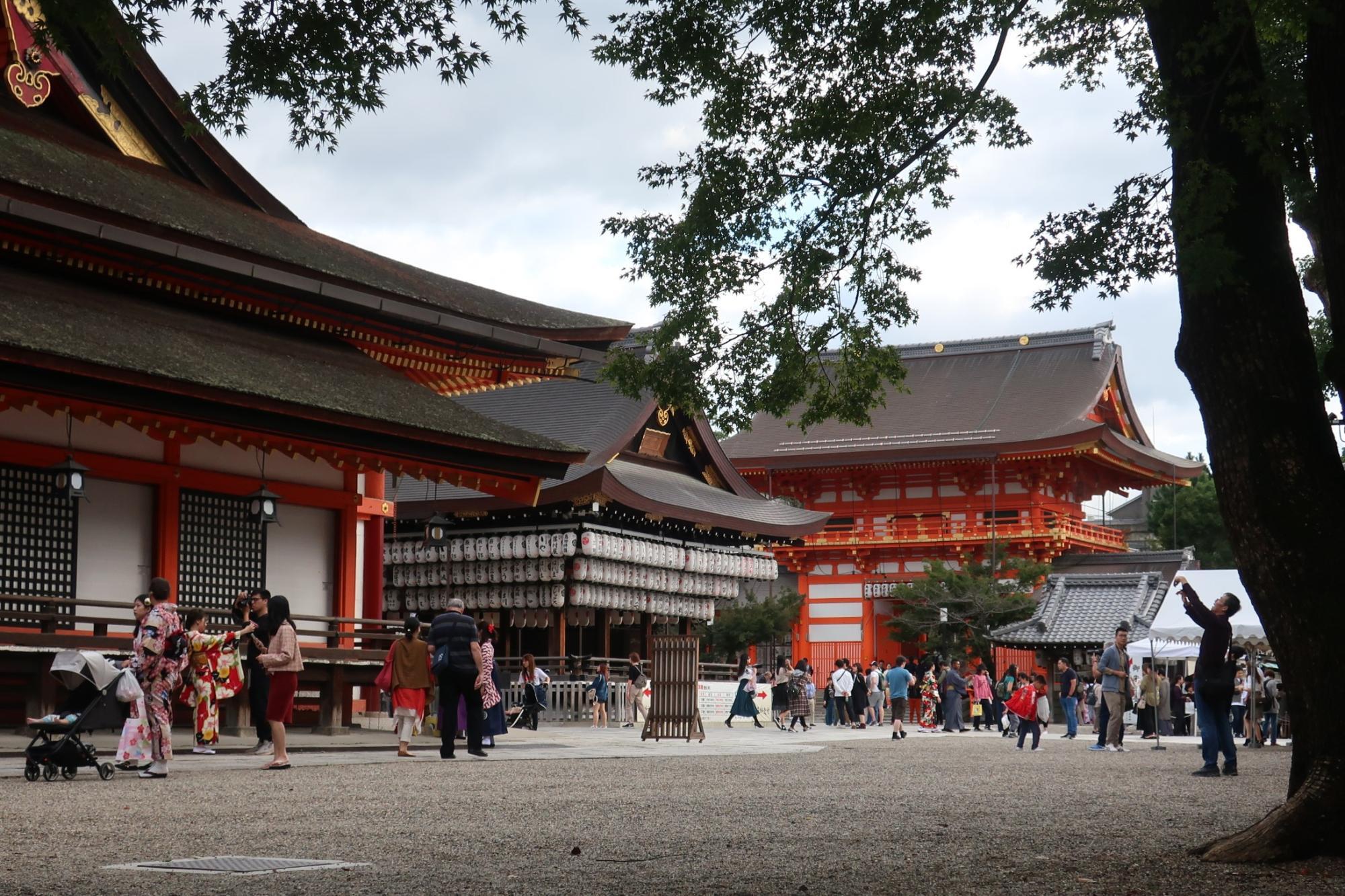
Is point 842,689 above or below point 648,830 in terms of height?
below

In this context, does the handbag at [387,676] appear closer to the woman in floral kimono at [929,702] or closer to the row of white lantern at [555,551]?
the row of white lantern at [555,551]

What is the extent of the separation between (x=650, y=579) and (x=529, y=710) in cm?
733

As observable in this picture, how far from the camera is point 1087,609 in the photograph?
103ft

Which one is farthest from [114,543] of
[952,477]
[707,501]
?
[952,477]

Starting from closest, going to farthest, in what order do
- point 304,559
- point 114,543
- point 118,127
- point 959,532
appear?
point 114,543 → point 118,127 → point 304,559 → point 959,532

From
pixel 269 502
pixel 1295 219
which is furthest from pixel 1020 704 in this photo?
pixel 1295 219

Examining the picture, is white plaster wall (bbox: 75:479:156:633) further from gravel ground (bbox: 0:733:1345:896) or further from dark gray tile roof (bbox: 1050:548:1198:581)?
dark gray tile roof (bbox: 1050:548:1198:581)

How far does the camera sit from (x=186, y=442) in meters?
18.3

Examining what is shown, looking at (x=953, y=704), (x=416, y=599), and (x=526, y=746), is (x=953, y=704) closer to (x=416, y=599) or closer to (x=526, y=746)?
(x=416, y=599)

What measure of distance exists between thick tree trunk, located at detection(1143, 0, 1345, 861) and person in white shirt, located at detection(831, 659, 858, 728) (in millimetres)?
26784

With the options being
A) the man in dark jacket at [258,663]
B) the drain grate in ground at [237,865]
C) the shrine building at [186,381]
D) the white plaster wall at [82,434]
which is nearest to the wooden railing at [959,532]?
the shrine building at [186,381]

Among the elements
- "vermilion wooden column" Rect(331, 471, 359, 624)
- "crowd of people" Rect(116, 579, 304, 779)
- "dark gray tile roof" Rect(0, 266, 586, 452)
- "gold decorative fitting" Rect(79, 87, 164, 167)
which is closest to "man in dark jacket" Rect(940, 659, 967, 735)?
"dark gray tile roof" Rect(0, 266, 586, 452)

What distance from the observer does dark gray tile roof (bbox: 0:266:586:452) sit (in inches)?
611

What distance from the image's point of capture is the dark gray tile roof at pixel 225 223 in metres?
16.8
